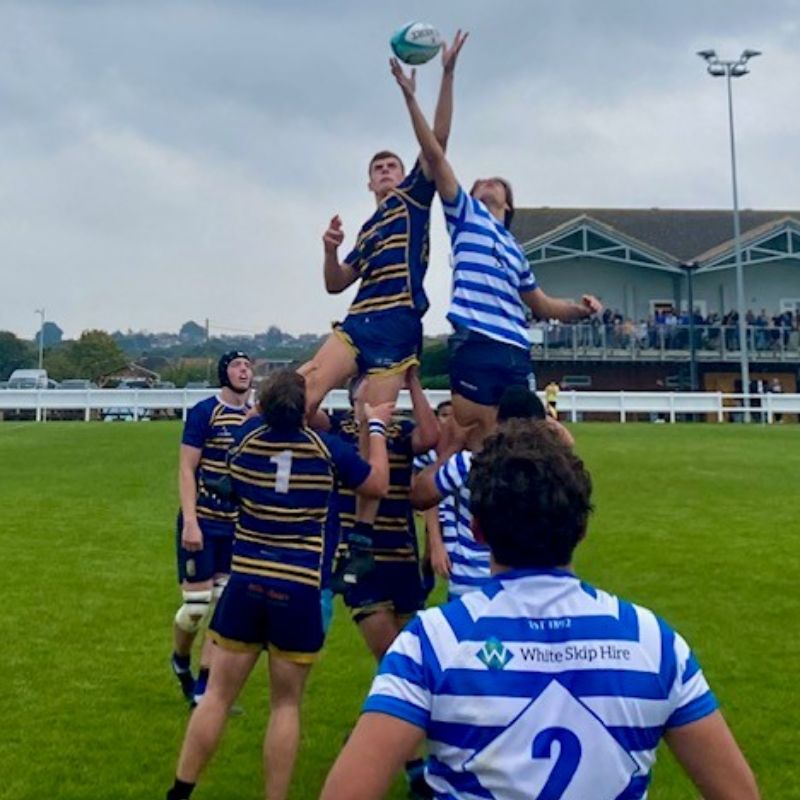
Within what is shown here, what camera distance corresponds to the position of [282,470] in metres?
5.50

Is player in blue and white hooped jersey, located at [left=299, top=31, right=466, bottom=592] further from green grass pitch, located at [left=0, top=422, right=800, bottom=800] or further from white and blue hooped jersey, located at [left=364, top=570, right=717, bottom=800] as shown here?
white and blue hooped jersey, located at [left=364, top=570, right=717, bottom=800]

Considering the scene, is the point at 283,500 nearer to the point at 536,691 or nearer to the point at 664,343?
the point at 536,691

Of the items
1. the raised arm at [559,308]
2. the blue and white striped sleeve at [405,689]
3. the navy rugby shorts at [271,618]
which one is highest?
the raised arm at [559,308]

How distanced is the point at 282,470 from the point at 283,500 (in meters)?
0.15

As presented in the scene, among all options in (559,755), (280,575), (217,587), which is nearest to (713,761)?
(559,755)

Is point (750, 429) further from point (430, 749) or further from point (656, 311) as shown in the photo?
point (430, 749)

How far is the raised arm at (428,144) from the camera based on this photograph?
617 cm

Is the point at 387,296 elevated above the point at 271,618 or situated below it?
above

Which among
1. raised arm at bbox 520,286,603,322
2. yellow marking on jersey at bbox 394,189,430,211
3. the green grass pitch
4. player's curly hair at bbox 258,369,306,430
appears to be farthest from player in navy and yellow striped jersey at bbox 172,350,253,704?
raised arm at bbox 520,286,603,322

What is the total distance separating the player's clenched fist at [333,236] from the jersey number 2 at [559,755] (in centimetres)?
488

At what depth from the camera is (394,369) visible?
6.60m

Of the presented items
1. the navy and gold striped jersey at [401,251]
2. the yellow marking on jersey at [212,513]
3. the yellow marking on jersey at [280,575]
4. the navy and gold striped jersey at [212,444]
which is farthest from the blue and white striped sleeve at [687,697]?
the yellow marking on jersey at [212,513]

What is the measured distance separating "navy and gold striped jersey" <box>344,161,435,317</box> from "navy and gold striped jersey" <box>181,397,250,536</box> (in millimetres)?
1785

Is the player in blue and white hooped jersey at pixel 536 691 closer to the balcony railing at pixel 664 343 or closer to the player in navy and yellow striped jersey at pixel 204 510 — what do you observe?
the player in navy and yellow striped jersey at pixel 204 510
